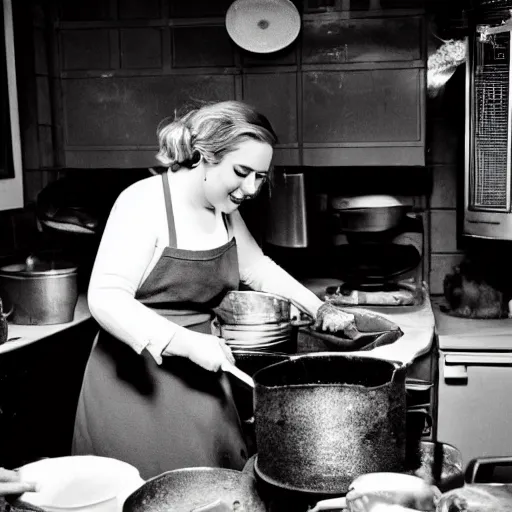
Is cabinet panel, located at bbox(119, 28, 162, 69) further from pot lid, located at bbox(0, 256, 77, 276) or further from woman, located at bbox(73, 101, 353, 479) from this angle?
woman, located at bbox(73, 101, 353, 479)

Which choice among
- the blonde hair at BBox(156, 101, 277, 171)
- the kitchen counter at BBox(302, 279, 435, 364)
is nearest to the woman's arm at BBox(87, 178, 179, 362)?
the blonde hair at BBox(156, 101, 277, 171)

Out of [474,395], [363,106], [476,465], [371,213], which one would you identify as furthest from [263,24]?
[476,465]

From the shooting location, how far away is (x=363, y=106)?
3426 mm

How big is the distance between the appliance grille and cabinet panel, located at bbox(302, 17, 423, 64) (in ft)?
1.05

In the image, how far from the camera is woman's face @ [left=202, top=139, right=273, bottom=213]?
7.48 ft

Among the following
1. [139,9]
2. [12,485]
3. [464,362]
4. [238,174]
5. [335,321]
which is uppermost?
[139,9]

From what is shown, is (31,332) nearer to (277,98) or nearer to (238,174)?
(238,174)

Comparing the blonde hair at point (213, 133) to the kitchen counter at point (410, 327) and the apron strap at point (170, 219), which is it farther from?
the kitchen counter at point (410, 327)

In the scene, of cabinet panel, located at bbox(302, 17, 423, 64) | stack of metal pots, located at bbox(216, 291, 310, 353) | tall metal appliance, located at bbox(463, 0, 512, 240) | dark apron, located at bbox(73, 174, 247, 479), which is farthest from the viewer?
cabinet panel, located at bbox(302, 17, 423, 64)

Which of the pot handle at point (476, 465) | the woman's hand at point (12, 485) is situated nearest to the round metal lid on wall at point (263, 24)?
the pot handle at point (476, 465)

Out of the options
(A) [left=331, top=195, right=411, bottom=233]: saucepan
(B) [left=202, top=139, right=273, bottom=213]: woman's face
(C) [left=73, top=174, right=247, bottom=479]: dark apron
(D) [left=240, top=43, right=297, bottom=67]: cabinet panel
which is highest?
(D) [left=240, top=43, right=297, bottom=67]: cabinet panel

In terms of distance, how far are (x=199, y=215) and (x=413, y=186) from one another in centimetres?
173

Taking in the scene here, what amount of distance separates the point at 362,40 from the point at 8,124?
1755mm

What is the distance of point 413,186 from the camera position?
382cm
